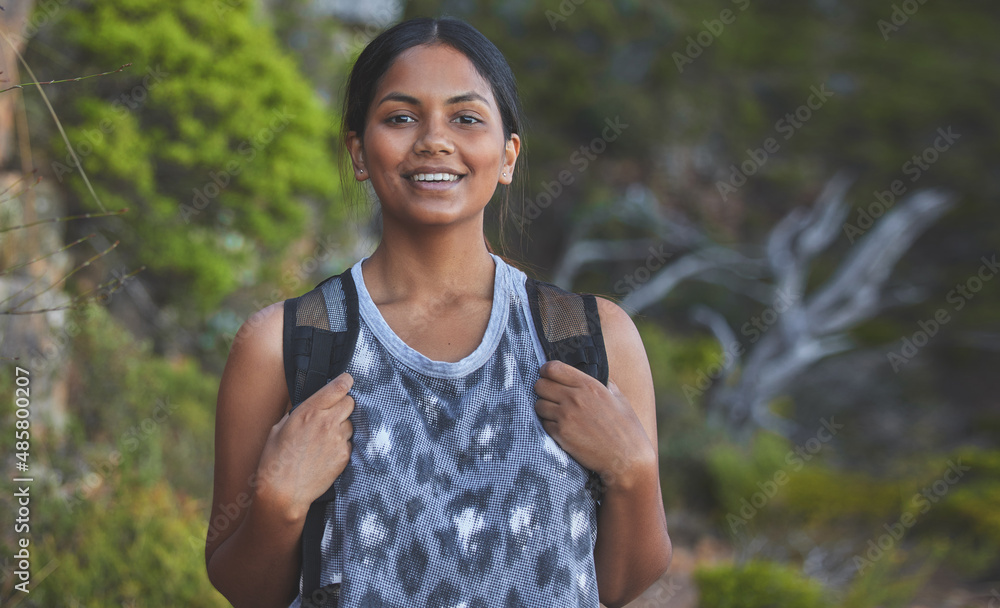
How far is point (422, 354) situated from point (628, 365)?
374mm

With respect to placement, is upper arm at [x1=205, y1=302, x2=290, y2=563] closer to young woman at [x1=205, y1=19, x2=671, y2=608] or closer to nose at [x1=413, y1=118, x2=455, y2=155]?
young woman at [x1=205, y1=19, x2=671, y2=608]

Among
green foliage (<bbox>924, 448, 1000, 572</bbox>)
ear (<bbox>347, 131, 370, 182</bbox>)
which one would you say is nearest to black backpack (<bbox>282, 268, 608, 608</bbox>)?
ear (<bbox>347, 131, 370, 182</bbox>)

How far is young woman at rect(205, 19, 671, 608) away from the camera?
4.46ft

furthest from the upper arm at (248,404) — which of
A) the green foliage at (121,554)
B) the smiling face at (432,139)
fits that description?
the green foliage at (121,554)

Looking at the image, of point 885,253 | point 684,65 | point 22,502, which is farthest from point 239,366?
point 684,65

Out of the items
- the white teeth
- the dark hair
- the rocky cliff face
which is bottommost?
the rocky cliff face

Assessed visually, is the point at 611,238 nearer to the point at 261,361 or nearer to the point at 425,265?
the point at 425,265

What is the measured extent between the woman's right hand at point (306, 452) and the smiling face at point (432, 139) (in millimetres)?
346

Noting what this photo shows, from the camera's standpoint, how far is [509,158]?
5.39 ft

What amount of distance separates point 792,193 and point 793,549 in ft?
28.3

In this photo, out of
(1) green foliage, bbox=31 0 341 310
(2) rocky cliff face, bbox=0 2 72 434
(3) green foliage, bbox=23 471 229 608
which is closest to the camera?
(3) green foliage, bbox=23 471 229 608

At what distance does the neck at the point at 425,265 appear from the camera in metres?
1.57

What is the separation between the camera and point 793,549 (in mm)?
7098

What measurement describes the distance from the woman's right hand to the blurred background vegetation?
1.89 ft
